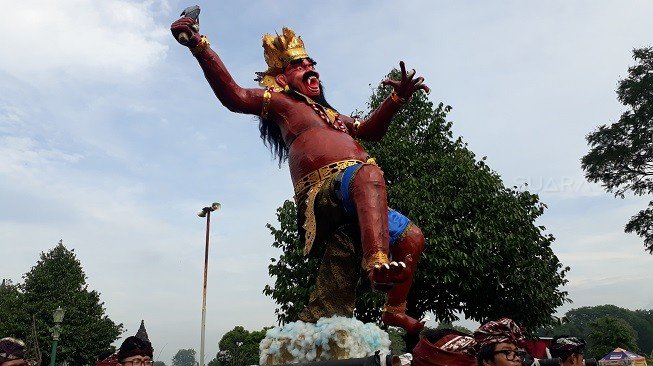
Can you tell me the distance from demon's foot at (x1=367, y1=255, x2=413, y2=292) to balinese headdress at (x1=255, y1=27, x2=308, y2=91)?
2019 millimetres

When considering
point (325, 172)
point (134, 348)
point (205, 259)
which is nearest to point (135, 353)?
point (134, 348)

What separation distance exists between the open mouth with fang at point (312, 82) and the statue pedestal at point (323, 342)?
180 centimetres

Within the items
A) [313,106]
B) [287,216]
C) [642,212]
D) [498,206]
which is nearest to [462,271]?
[498,206]

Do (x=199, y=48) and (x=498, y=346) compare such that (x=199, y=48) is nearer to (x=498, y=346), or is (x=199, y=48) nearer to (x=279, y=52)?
(x=279, y=52)

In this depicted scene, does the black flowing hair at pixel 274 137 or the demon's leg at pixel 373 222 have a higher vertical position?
the black flowing hair at pixel 274 137

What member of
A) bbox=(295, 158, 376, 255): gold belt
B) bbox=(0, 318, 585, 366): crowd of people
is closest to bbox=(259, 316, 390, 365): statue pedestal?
bbox=(0, 318, 585, 366): crowd of people

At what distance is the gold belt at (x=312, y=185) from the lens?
3.86m

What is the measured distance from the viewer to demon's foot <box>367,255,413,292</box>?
3.19 metres

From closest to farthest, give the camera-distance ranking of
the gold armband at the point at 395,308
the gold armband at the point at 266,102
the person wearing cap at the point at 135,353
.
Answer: the gold armband at the point at 395,308
the person wearing cap at the point at 135,353
the gold armband at the point at 266,102

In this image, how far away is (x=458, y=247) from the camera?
12.9 meters

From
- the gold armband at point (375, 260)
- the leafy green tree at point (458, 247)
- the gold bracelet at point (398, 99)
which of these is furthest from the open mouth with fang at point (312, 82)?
the leafy green tree at point (458, 247)

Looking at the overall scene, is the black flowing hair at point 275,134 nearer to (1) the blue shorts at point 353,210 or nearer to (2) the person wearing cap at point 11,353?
(1) the blue shorts at point 353,210

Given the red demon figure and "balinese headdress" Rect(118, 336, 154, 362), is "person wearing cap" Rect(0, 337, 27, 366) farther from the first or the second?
the red demon figure

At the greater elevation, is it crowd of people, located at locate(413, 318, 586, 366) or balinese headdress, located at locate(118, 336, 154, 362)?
balinese headdress, located at locate(118, 336, 154, 362)
